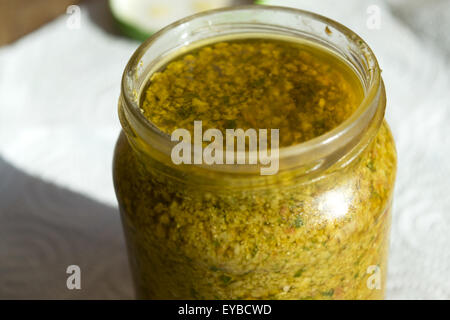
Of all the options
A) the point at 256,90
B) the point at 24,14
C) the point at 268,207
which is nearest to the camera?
the point at 268,207

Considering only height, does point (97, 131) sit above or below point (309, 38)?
above

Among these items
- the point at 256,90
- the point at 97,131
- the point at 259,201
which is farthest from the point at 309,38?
the point at 97,131

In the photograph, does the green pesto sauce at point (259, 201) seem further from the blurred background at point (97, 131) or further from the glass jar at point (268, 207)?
the blurred background at point (97, 131)

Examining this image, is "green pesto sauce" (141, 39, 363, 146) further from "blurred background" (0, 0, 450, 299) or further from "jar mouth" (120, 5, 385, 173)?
"blurred background" (0, 0, 450, 299)

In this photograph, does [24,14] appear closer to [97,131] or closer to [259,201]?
[97,131]

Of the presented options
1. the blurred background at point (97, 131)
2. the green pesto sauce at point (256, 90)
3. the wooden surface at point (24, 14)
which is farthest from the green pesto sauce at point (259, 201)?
the wooden surface at point (24, 14)

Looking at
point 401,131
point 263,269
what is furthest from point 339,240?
point 401,131
